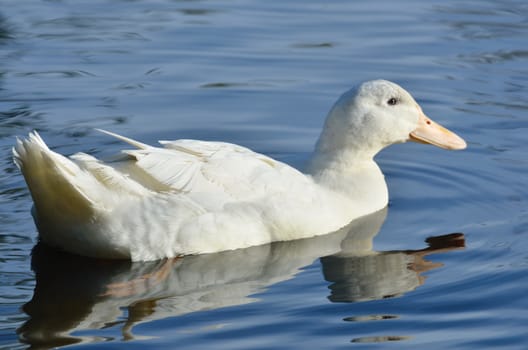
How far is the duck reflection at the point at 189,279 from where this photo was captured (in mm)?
7500

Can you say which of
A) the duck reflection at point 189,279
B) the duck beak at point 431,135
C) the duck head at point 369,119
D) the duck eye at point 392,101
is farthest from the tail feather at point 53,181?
the duck beak at point 431,135

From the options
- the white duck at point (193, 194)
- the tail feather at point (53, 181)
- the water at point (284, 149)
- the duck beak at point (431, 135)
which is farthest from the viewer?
the duck beak at point (431, 135)

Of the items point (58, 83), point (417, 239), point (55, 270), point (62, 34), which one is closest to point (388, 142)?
point (417, 239)

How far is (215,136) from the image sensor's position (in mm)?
11102

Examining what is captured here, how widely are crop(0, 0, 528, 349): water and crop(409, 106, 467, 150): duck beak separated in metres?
0.42

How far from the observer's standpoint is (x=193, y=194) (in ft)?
27.8

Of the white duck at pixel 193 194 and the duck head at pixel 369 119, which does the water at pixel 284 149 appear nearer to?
the white duck at pixel 193 194

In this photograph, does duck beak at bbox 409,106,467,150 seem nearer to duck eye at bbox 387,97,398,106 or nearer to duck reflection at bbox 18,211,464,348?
duck eye at bbox 387,97,398,106

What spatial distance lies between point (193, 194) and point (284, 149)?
2.50 meters

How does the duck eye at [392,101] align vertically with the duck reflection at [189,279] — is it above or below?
above

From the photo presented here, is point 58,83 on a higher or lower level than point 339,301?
higher

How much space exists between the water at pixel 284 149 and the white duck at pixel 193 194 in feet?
0.50

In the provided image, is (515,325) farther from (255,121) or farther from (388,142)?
(255,121)

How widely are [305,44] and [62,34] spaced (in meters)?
2.70
